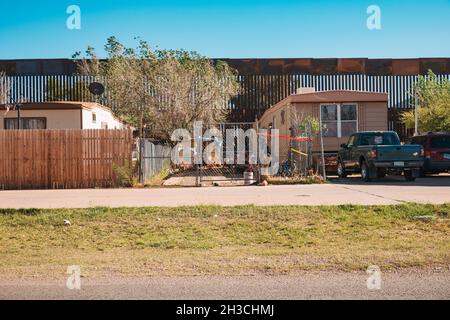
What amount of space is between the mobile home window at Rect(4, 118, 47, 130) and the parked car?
14499 millimetres

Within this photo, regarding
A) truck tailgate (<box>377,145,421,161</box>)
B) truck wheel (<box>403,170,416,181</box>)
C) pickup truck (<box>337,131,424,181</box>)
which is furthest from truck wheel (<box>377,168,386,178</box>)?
truck wheel (<box>403,170,416,181</box>)

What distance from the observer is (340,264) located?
23.0 feet

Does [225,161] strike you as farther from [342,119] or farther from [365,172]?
[365,172]

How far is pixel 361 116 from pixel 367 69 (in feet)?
60.0

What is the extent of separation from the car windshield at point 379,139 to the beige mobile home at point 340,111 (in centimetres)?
345

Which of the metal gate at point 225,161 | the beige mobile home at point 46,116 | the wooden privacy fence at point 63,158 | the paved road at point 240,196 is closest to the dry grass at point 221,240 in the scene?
the paved road at point 240,196

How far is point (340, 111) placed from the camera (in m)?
22.5

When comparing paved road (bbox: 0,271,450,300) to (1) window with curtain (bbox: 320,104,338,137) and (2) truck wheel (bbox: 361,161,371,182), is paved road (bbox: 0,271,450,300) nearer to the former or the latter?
(2) truck wheel (bbox: 361,161,371,182)

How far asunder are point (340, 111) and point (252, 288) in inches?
692

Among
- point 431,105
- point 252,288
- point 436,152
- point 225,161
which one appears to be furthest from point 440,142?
point 252,288

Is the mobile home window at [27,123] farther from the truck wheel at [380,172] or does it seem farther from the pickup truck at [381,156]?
the truck wheel at [380,172]

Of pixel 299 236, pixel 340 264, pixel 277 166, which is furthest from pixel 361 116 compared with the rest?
pixel 340 264

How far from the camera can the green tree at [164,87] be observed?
89.8 ft
